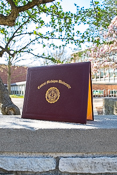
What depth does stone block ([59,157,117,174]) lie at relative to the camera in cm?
146

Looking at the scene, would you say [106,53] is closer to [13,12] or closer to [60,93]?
[13,12]

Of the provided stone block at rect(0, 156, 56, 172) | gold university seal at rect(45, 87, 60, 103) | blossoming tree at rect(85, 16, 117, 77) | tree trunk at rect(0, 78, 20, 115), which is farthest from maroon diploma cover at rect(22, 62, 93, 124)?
blossoming tree at rect(85, 16, 117, 77)

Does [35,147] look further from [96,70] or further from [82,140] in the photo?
[96,70]

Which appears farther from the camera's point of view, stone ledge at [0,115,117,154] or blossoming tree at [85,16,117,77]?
blossoming tree at [85,16,117,77]

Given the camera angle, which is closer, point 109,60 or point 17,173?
point 17,173

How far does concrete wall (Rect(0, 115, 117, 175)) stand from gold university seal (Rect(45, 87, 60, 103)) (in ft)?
1.17

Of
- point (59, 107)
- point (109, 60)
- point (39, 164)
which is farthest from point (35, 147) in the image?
point (109, 60)

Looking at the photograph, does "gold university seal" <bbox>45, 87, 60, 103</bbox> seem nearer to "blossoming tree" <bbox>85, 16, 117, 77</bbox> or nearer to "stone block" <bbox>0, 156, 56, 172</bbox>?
"stone block" <bbox>0, 156, 56, 172</bbox>

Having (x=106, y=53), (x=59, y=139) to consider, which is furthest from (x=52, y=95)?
(x=106, y=53)

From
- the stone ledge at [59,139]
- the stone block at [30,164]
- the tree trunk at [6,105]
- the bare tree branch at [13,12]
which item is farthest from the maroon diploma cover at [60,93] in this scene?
the bare tree branch at [13,12]

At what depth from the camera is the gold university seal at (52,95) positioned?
5.91 ft

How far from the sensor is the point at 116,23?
883cm

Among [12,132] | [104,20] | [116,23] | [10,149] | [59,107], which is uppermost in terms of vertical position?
[104,20]

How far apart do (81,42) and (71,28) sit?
0.47 meters
